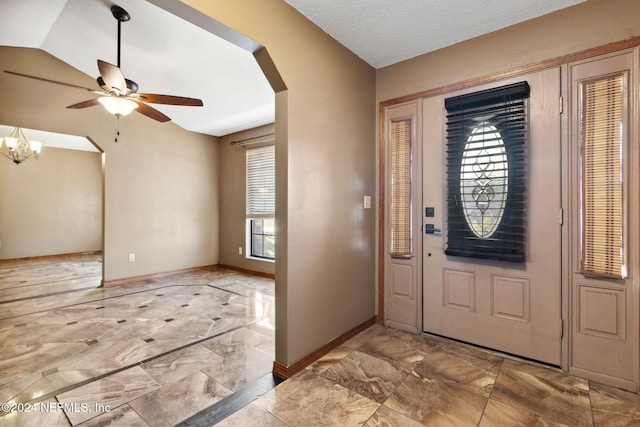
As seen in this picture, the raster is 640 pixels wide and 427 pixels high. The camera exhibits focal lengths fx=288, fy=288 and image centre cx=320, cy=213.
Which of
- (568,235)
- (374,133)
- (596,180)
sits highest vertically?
(374,133)

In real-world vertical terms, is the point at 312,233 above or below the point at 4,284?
above

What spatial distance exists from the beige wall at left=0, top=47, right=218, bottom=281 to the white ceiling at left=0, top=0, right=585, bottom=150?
30cm

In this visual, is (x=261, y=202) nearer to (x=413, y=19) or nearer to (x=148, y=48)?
(x=148, y=48)

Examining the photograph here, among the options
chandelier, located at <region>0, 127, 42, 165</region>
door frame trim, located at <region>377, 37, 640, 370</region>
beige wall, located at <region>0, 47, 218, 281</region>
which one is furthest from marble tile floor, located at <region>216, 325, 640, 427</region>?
chandelier, located at <region>0, 127, 42, 165</region>

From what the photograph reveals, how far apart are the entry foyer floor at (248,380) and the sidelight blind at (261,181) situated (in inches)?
100

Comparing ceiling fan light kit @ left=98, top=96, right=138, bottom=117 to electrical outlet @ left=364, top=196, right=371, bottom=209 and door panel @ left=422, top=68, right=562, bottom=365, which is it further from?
door panel @ left=422, top=68, right=562, bottom=365

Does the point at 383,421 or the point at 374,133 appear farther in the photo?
the point at 374,133

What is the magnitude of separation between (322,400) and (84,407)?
59.6 inches

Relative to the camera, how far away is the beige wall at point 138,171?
4113mm

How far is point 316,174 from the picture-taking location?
7.98 ft

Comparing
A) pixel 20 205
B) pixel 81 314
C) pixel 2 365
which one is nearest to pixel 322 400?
pixel 2 365

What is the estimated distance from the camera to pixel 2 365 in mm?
2340

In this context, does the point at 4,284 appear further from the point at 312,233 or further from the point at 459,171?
the point at 459,171

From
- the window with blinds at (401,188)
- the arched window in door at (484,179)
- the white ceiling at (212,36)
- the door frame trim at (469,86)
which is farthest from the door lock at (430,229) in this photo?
the white ceiling at (212,36)
